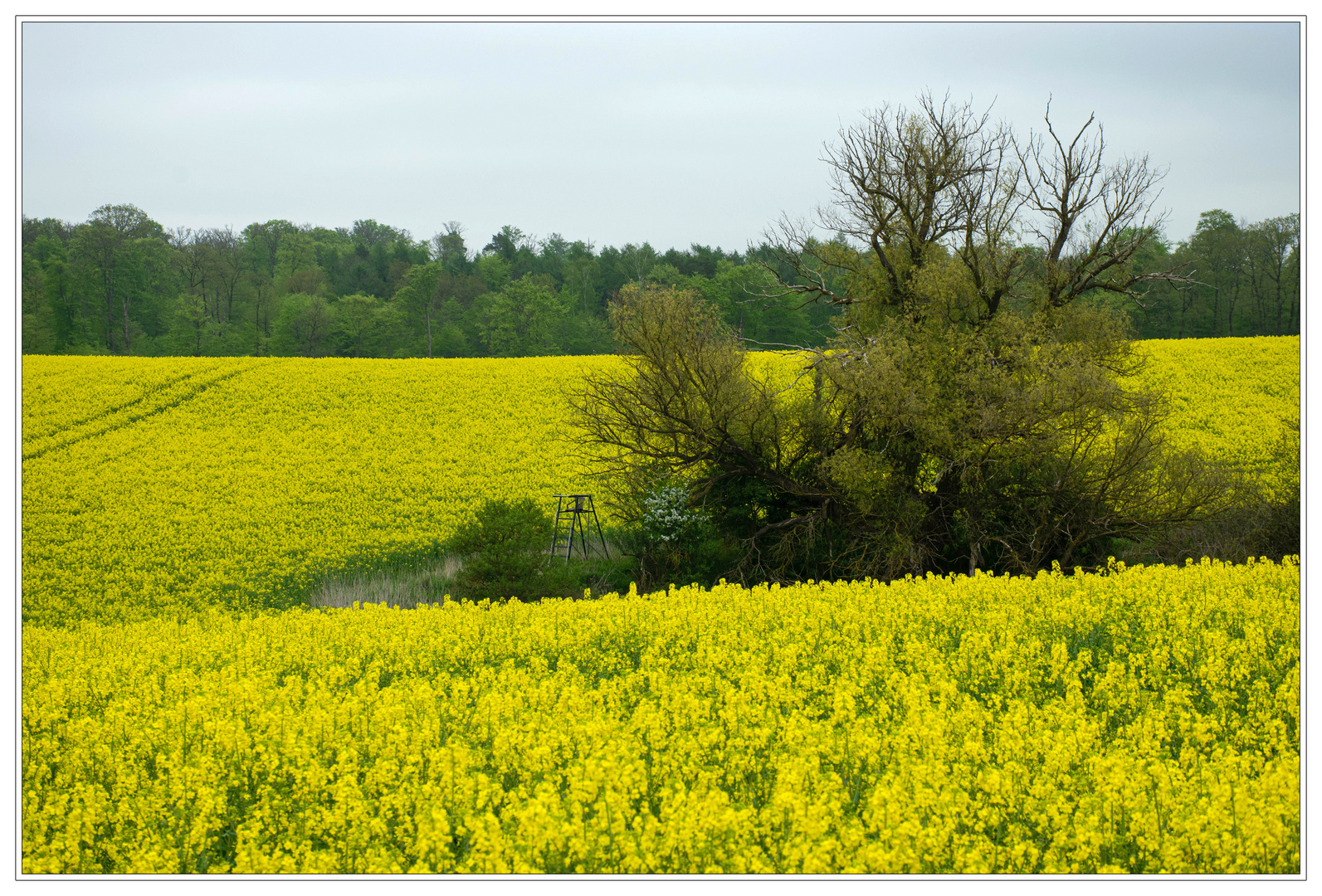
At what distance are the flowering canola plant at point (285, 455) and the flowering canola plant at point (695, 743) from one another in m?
8.96

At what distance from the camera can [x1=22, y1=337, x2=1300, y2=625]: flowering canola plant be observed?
16234 millimetres

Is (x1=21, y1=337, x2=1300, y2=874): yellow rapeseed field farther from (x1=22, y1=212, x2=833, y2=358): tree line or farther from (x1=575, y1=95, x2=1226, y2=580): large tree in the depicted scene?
(x1=22, y1=212, x2=833, y2=358): tree line

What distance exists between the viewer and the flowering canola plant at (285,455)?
53.3 feet

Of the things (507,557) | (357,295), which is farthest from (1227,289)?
(357,295)

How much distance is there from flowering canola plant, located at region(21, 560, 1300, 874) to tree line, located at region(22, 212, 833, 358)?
34498mm

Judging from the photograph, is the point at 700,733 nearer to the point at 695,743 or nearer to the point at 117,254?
the point at 695,743

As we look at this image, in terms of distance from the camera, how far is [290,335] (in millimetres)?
55781

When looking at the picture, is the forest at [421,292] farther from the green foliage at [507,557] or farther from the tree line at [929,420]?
the green foliage at [507,557]

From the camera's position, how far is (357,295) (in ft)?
Answer: 195

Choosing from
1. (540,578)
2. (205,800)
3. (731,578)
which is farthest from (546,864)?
(731,578)

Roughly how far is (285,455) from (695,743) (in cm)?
2184

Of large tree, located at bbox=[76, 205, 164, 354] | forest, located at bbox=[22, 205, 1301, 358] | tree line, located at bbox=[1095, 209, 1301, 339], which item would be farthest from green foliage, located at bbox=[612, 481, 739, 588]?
tree line, located at bbox=[1095, 209, 1301, 339]
